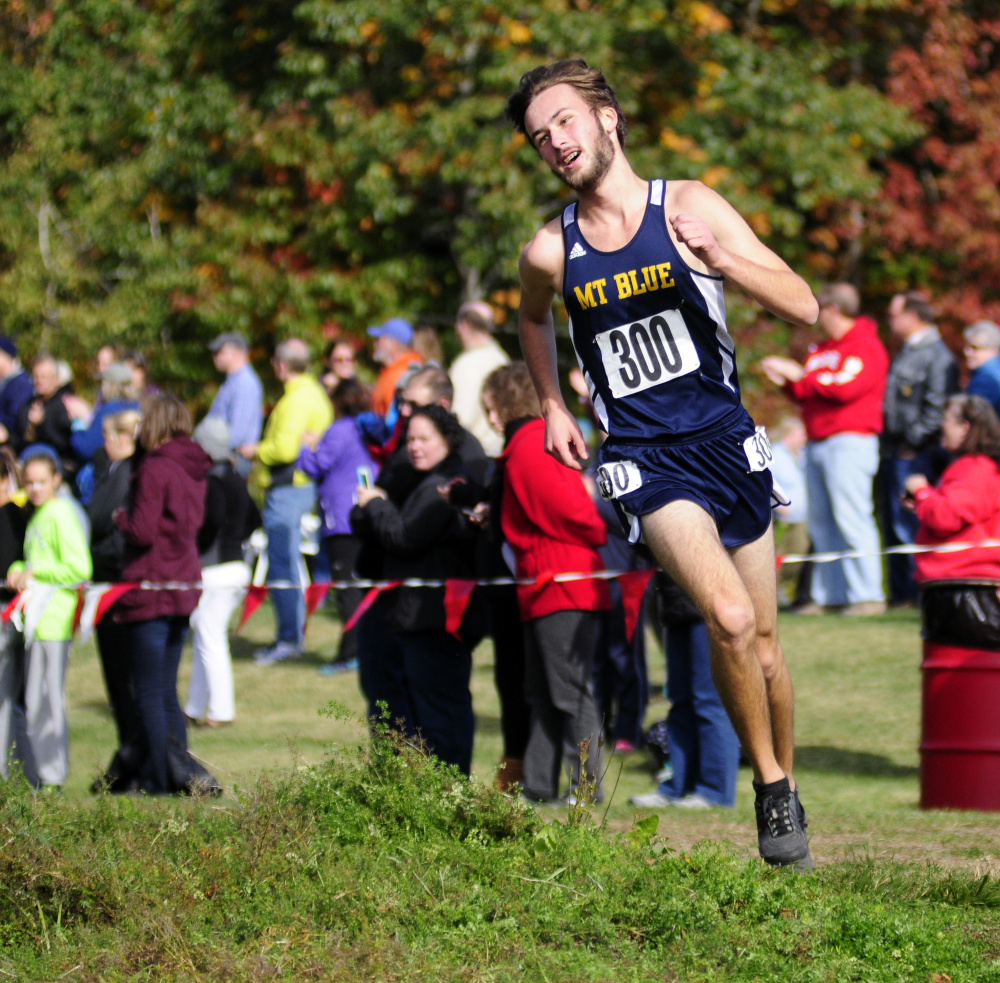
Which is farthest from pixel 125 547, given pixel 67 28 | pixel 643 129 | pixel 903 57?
pixel 67 28

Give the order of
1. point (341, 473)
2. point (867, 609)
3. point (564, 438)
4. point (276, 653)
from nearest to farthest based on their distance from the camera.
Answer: point (564, 438) < point (341, 473) < point (867, 609) < point (276, 653)

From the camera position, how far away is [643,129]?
17.8 meters

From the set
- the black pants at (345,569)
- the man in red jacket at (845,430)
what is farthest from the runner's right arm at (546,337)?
the black pants at (345,569)

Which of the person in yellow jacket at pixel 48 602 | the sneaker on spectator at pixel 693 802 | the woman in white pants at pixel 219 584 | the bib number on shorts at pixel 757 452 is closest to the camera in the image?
the bib number on shorts at pixel 757 452

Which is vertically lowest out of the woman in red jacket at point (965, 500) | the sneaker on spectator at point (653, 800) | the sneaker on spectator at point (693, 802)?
the sneaker on spectator at point (653, 800)

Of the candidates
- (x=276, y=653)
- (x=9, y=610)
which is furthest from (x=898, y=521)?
(x=9, y=610)

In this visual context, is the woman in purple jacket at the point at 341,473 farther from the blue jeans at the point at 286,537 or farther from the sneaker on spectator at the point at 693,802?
the sneaker on spectator at the point at 693,802

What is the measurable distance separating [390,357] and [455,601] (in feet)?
13.4

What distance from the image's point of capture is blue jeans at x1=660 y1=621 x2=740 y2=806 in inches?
257

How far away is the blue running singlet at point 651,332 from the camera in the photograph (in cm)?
429

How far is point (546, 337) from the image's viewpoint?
15.6 feet

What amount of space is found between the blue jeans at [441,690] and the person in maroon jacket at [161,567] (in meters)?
1.37

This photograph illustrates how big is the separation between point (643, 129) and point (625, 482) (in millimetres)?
14309

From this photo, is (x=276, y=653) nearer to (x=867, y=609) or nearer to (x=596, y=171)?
(x=867, y=609)
